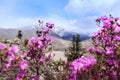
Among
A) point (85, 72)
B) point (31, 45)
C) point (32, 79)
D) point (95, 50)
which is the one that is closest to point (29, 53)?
point (31, 45)

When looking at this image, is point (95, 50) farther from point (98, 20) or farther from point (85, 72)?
point (85, 72)

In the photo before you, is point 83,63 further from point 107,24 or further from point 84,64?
point 107,24

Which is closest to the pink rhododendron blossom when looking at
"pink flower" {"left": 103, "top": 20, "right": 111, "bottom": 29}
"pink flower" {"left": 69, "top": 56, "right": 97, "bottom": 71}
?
"pink flower" {"left": 69, "top": 56, "right": 97, "bottom": 71}

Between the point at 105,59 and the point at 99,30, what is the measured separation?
78cm

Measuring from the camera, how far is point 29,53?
263 inches

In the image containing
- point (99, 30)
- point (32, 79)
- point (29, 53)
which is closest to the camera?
point (32, 79)

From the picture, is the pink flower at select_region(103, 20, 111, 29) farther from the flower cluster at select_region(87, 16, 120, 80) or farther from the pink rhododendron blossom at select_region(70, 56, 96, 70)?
the pink rhododendron blossom at select_region(70, 56, 96, 70)

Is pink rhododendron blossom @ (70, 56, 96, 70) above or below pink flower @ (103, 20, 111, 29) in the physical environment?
below

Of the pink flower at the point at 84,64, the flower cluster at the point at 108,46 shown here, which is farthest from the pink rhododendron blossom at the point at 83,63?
the flower cluster at the point at 108,46

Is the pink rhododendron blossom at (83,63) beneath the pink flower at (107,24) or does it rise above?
beneath

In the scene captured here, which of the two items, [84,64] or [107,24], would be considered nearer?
[84,64]

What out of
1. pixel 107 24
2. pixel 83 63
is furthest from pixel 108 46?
pixel 83 63

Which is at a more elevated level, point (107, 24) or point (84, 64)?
point (107, 24)

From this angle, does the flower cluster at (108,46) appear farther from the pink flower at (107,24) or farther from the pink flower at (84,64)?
the pink flower at (84,64)
